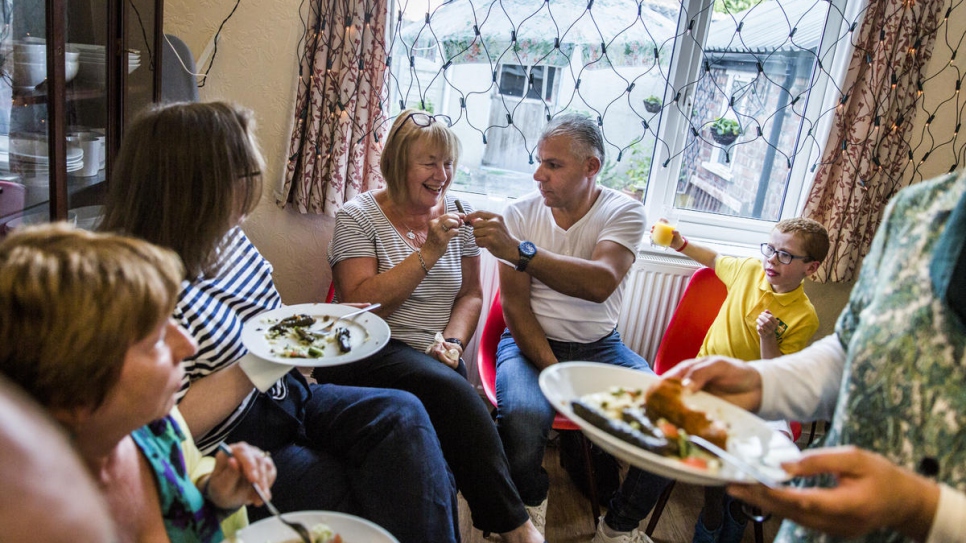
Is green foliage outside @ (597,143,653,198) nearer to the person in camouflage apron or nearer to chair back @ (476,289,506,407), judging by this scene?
chair back @ (476,289,506,407)

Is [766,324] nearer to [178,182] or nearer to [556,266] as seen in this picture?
[556,266]

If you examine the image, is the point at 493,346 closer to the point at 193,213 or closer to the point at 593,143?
the point at 593,143

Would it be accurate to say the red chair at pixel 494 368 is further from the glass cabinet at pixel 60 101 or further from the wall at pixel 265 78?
the glass cabinet at pixel 60 101

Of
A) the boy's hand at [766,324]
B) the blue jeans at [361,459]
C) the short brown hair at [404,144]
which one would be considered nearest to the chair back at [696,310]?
the boy's hand at [766,324]

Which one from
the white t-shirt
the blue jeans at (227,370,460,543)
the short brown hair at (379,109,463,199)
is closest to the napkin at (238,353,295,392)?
the blue jeans at (227,370,460,543)

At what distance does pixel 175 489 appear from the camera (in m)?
1.02

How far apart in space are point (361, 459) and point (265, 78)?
4.99ft

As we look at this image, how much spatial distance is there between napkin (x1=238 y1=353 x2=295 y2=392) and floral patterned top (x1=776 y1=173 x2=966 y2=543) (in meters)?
1.01

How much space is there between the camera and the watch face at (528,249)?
2121 mm

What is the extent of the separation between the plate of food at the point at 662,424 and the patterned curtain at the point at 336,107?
1.53 metres

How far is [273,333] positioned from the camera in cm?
152

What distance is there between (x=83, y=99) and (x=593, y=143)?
59.1 inches

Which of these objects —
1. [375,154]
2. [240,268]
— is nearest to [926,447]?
[240,268]

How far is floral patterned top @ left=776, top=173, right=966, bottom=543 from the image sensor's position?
2.59 feet
